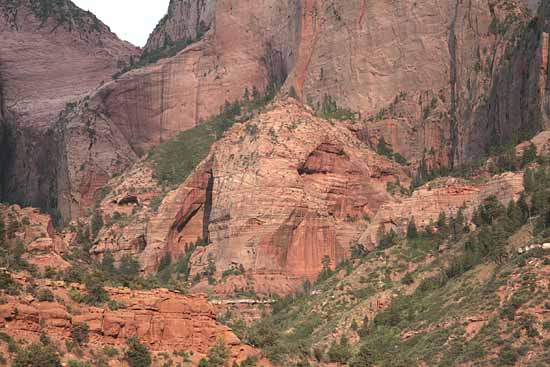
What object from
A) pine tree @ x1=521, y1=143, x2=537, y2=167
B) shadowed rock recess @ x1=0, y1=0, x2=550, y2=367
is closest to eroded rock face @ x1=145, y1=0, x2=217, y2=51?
shadowed rock recess @ x1=0, y1=0, x2=550, y2=367

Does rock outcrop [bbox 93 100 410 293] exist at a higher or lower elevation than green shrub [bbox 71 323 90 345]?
higher

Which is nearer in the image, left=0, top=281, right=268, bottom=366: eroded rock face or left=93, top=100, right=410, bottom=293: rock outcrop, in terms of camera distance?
left=0, top=281, right=268, bottom=366: eroded rock face

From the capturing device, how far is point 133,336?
82.1 meters

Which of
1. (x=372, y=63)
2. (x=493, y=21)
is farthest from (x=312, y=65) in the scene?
(x=493, y=21)

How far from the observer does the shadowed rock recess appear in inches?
3474

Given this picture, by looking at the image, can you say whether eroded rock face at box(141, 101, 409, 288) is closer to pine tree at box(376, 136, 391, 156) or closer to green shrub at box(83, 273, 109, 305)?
pine tree at box(376, 136, 391, 156)

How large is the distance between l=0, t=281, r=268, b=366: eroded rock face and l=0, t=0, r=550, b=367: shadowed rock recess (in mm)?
100

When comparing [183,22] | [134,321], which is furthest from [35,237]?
[183,22]

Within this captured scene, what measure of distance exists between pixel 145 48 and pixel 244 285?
2405 inches

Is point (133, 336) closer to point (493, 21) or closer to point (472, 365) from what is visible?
point (472, 365)

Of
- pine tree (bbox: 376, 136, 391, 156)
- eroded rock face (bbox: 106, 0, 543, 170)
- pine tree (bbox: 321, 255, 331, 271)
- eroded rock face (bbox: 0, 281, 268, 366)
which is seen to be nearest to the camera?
eroded rock face (bbox: 0, 281, 268, 366)

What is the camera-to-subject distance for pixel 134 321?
82.4 meters

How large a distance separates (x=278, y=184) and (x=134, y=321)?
51724 mm

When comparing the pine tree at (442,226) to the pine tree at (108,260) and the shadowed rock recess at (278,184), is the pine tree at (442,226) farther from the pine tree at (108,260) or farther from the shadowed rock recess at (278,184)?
the pine tree at (108,260)
